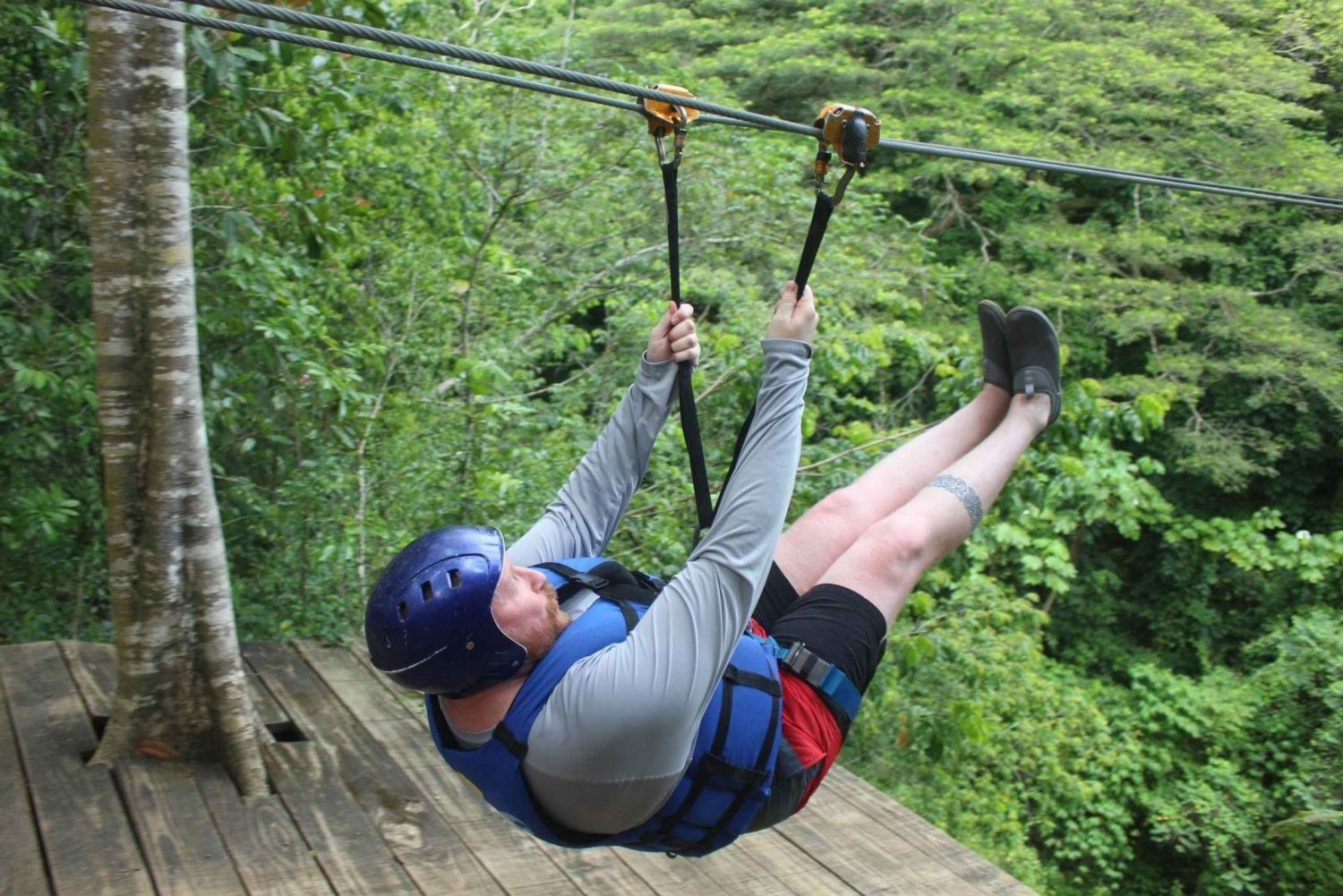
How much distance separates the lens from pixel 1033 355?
2262mm

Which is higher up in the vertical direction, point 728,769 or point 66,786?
point 728,769

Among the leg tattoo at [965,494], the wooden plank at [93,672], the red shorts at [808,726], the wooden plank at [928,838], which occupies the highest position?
the leg tattoo at [965,494]

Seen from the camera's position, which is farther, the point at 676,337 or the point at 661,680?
the point at 676,337

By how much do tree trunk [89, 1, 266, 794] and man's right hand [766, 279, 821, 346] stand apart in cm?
145

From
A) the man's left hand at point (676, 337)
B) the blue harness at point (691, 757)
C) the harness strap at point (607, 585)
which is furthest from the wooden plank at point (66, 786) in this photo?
the man's left hand at point (676, 337)

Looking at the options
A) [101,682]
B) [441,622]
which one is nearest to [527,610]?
[441,622]

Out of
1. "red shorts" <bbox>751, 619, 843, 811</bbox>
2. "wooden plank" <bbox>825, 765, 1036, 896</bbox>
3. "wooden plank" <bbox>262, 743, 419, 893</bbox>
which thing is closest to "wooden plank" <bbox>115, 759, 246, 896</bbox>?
"wooden plank" <bbox>262, 743, 419, 893</bbox>

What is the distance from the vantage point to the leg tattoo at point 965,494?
1968mm

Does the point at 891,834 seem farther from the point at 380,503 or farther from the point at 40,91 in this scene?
the point at 40,91

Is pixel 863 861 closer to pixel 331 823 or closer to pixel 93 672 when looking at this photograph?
pixel 331 823

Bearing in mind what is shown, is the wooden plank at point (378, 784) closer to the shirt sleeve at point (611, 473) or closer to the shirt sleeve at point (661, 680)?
the shirt sleeve at point (611, 473)

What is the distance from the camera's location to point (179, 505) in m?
2.42

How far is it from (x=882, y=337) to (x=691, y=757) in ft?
11.1

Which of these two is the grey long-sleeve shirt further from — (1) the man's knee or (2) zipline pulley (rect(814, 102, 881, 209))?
(1) the man's knee
